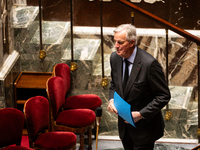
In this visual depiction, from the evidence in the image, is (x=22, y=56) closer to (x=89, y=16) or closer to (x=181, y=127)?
(x=89, y=16)

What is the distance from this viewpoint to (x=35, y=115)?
267 cm

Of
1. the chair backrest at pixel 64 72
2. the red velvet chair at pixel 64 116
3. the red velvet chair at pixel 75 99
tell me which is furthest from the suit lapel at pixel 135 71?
the chair backrest at pixel 64 72

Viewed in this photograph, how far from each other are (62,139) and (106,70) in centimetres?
116

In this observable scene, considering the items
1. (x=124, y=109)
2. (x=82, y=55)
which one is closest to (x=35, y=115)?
(x=124, y=109)

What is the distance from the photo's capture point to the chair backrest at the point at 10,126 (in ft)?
8.28

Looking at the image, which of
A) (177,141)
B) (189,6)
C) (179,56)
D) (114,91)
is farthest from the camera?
(189,6)

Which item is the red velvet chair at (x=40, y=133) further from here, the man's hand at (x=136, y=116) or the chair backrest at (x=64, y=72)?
the man's hand at (x=136, y=116)

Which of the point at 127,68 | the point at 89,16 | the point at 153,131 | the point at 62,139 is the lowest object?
the point at 62,139

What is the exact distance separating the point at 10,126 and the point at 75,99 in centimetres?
100

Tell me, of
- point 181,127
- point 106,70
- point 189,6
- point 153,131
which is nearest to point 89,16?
point 106,70

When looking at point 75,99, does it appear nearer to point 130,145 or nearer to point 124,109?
point 130,145

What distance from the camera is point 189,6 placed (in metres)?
4.00

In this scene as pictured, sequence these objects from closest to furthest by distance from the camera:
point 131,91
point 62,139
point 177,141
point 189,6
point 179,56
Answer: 1. point 131,91
2. point 62,139
3. point 177,141
4. point 179,56
5. point 189,6

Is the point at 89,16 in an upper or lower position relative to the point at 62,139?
upper
